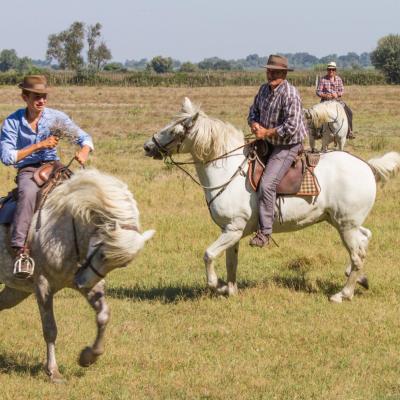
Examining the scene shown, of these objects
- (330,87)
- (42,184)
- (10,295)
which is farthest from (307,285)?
(330,87)

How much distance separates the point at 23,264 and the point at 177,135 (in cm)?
327

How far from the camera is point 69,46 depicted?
101m

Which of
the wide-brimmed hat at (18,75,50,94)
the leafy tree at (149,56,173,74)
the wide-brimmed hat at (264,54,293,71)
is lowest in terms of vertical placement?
the leafy tree at (149,56,173,74)

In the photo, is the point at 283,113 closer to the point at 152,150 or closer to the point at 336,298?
the point at 152,150

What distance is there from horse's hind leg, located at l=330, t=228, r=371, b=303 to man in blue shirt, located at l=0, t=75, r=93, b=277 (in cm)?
397

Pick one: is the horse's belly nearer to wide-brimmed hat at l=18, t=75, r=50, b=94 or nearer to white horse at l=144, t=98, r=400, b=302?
white horse at l=144, t=98, r=400, b=302

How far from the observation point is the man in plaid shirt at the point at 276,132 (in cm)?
902

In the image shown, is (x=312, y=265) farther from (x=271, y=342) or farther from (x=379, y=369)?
(x=379, y=369)

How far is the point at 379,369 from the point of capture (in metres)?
7.06

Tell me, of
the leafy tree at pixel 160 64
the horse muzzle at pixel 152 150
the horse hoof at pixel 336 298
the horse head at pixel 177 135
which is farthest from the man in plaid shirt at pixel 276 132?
the leafy tree at pixel 160 64

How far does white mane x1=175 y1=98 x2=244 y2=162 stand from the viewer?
30.0 ft

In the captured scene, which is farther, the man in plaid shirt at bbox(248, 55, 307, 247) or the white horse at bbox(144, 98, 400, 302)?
the white horse at bbox(144, 98, 400, 302)

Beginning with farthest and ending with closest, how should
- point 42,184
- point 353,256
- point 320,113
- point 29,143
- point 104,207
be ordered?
point 320,113 < point 353,256 < point 29,143 < point 42,184 < point 104,207

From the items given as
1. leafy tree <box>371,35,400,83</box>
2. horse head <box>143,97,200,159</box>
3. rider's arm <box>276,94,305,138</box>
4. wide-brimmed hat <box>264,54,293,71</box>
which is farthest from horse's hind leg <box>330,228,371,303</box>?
leafy tree <box>371,35,400,83</box>
